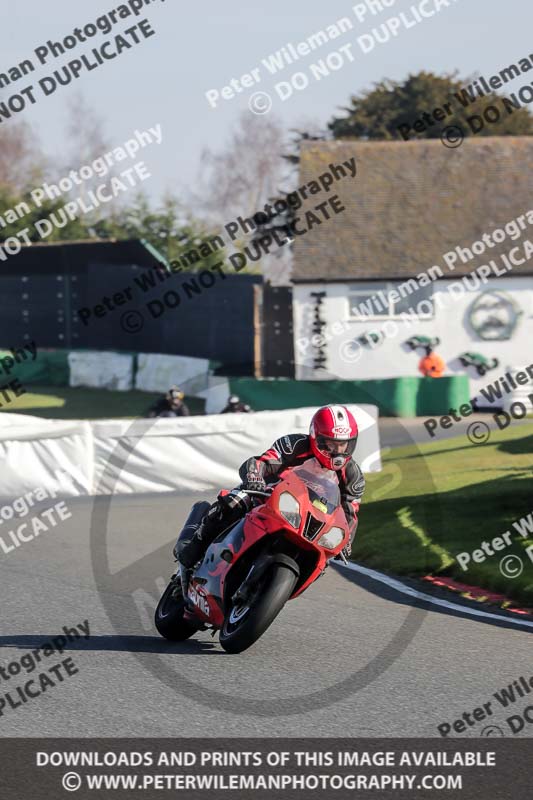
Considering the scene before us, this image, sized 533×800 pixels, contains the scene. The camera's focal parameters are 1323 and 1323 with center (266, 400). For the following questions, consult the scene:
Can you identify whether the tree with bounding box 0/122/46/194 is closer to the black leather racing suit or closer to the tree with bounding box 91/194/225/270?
the tree with bounding box 91/194/225/270

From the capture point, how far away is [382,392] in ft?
103

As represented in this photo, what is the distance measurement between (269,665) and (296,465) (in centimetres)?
123

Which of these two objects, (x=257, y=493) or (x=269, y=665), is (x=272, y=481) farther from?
(x=269, y=665)

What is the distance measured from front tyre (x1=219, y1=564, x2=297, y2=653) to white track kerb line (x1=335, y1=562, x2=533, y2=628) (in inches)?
103

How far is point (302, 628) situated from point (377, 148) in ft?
104

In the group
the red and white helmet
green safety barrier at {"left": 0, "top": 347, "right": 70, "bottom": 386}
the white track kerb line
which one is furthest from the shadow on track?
green safety barrier at {"left": 0, "top": 347, "right": 70, "bottom": 386}

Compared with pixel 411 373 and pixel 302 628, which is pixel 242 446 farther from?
pixel 411 373

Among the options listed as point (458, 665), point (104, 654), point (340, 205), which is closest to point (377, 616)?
point (458, 665)

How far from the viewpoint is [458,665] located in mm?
8125

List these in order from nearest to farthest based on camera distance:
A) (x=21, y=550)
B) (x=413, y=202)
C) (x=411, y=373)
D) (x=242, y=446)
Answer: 1. (x=21, y=550)
2. (x=242, y=446)
3. (x=411, y=373)
4. (x=413, y=202)

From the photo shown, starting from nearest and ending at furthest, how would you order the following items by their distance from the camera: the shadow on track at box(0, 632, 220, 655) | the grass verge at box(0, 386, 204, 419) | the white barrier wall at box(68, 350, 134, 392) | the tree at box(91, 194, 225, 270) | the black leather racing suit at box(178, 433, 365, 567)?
the black leather racing suit at box(178, 433, 365, 567)
the shadow on track at box(0, 632, 220, 655)
the grass verge at box(0, 386, 204, 419)
the white barrier wall at box(68, 350, 134, 392)
the tree at box(91, 194, 225, 270)

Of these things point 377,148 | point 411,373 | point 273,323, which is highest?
point 377,148

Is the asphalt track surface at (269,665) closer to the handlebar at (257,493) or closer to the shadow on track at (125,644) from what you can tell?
the shadow on track at (125,644)

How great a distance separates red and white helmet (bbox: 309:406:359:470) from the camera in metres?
7.88
